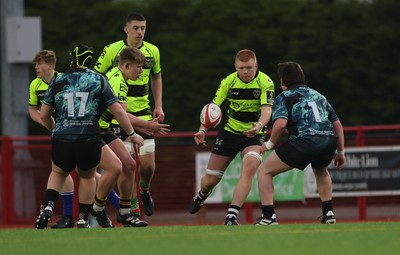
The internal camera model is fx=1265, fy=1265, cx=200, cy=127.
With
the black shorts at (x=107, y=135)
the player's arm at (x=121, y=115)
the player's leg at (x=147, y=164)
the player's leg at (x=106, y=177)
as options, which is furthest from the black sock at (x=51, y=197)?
the player's leg at (x=147, y=164)

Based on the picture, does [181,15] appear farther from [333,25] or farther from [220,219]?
[220,219]

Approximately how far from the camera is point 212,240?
34.8 ft

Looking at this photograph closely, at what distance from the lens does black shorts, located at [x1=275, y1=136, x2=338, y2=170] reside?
1312 centimetres

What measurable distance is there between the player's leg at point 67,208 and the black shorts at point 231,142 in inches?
70.5

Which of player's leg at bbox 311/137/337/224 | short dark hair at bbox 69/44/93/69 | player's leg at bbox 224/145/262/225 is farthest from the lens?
player's leg at bbox 224/145/262/225

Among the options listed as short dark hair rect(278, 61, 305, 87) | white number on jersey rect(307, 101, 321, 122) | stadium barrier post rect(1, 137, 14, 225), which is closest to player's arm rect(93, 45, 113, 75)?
short dark hair rect(278, 61, 305, 87)

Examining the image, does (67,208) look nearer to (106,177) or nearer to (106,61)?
(106,177)

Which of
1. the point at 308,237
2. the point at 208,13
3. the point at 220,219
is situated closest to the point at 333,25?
the point at 208,13

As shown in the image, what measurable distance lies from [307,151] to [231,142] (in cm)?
154

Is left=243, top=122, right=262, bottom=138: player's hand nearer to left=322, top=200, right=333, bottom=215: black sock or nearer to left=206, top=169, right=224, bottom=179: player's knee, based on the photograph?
left=206, top=169, right=224, bottom=179: player's knee

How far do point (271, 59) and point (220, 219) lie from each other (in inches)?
151

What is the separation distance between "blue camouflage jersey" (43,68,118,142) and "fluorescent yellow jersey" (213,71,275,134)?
202cm

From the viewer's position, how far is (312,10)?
23.1 meters

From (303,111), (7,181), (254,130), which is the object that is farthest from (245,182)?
(7,181)
